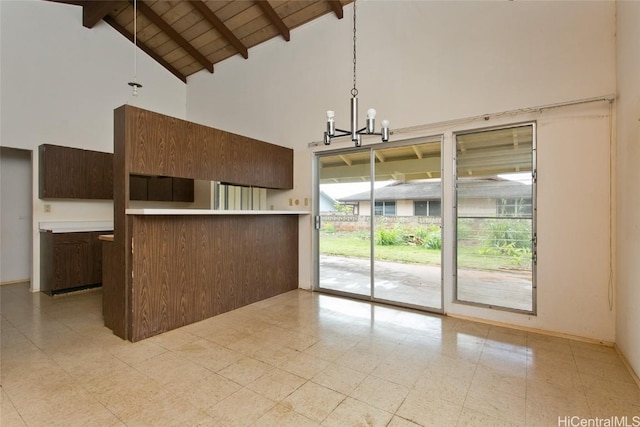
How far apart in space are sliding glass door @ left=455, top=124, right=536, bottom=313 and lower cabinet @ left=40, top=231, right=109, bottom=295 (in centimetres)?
538

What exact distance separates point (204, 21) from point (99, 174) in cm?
318

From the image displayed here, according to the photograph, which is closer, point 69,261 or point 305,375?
point 305,375

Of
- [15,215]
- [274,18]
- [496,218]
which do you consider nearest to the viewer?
[496,218]

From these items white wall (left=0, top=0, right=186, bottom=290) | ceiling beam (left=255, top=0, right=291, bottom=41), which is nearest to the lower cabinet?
white wall (left=0, top=0, right=186, bottom=290)

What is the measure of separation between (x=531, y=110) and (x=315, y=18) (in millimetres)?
3503

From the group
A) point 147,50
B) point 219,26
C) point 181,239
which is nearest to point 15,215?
point 147,50

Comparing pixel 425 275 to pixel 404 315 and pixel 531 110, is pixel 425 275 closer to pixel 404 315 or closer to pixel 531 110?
pixel 404 315

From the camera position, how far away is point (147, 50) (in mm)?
5996

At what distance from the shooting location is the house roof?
333 cm

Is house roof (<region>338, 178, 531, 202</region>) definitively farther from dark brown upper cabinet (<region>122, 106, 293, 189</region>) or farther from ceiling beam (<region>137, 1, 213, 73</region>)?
ceiling beam (<region>137, 1, 213, 73</region>)

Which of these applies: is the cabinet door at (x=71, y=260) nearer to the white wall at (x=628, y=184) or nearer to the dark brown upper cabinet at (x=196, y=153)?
the dark brown upper cabinet at (x=196, y=153)

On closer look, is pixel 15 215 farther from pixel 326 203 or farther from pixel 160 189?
pixel 326 203

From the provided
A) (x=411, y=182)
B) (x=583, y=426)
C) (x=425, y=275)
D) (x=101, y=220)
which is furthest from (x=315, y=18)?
(x=583, y=426)

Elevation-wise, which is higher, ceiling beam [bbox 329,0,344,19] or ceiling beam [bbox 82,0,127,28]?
ceiling beam [bbox 82,0,127,28]
